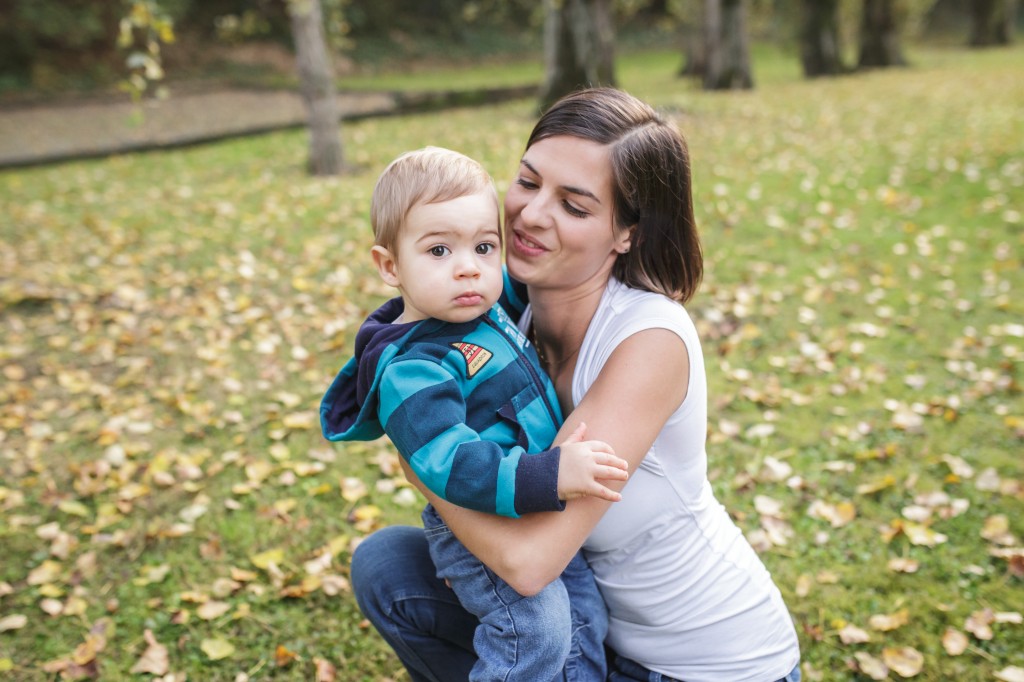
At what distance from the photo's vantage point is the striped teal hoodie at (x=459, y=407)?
5.29ft

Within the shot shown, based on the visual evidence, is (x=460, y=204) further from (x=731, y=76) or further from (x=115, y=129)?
(x=731, y=76)

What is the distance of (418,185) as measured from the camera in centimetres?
179

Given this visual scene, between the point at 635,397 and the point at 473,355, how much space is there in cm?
37

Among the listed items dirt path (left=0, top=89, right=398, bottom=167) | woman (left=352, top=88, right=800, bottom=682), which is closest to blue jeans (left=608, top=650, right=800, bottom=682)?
woman (left=352, top=88, right=800, bottom=682)

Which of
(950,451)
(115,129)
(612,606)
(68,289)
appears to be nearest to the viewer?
(612,606)

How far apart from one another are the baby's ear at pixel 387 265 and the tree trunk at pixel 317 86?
282 inches

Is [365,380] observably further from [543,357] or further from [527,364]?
[543,357]

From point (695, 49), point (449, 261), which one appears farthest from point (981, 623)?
point (695, 49)

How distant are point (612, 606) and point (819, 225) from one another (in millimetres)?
5966

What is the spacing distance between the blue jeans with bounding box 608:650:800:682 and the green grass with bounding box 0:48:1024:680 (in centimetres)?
80

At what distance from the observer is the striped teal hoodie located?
1611mm

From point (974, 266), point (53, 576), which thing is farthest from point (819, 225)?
point (53, 576)

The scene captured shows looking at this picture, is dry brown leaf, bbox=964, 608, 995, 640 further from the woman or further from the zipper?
the zipper

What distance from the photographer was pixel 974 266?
6180mm
